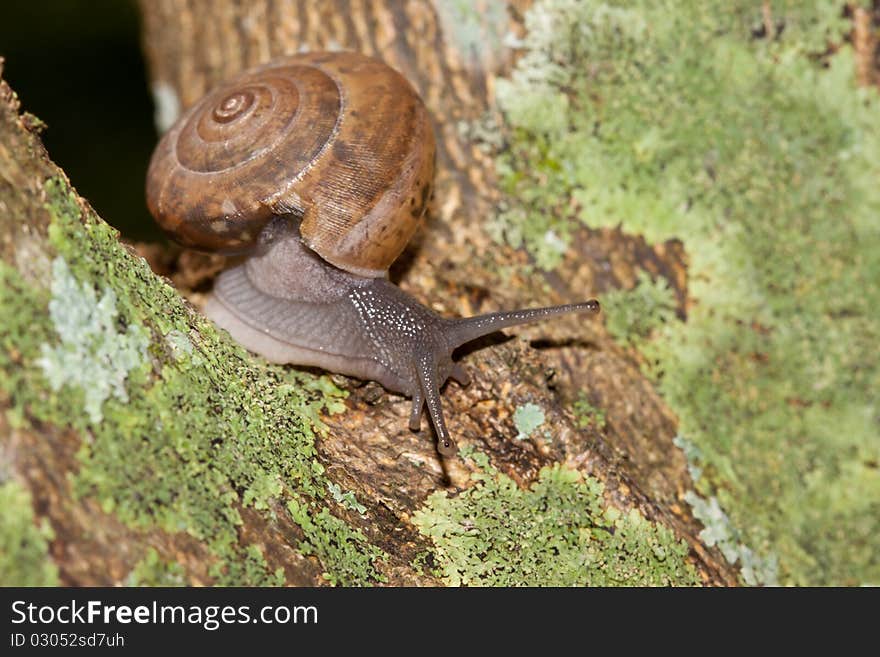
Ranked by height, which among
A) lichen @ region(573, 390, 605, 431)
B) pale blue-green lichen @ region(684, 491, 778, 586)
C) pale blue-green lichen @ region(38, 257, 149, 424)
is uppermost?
pale blue-green lichen @ region(38, 257, 149, 424)

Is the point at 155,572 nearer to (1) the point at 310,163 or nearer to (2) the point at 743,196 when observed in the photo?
(1) the point at 310,163

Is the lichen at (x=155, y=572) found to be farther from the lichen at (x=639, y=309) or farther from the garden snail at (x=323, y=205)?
the lichen at (x=639, y=309)

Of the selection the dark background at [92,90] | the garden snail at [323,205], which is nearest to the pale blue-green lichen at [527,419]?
the garden snail at [323,205]

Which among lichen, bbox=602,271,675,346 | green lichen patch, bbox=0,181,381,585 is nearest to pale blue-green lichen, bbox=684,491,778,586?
lichen, bbox=602,271,675,346

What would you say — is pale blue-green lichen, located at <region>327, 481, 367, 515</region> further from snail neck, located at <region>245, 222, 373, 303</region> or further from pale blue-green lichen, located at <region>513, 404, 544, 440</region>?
snail neck, located at <region>245, 222, 373, 303</region>

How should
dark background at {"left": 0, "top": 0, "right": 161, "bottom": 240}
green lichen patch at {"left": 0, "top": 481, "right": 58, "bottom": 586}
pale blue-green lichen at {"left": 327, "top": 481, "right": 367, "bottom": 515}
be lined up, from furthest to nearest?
dark background at {"left": 0, "top": 0, "right": 161, "bottom": 240} → pale blue-green lichen at {"left": 327, "top": 481, "right": 367, "bottom": 515} → green lichen patch at {"left": 0, "top": 481, "right": 58, "bottom": 586}
